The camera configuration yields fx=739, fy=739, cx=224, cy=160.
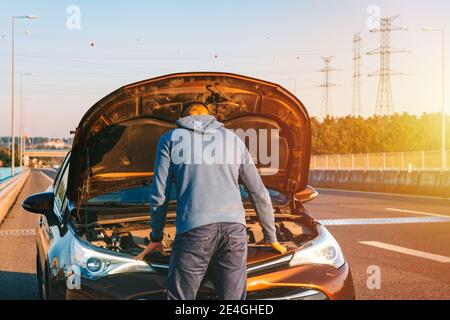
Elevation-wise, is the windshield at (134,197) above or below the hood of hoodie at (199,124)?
below

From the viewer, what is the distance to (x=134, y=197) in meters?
6.25

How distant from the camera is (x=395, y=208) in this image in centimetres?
1928

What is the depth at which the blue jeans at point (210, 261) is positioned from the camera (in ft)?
12.8

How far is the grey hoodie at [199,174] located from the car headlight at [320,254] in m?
0.75

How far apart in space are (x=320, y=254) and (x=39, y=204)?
240 cm

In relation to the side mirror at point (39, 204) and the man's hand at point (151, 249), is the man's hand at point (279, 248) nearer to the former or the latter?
the man's hand at point (151, 249)

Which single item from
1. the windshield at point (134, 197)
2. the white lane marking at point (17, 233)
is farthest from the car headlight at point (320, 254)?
the white lane marking at point (17, 233)

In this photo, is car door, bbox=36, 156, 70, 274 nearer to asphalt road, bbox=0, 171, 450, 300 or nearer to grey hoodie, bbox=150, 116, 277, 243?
asphalt road, bbox=0, 171, 450, 300

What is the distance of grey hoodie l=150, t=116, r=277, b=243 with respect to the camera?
156 inches

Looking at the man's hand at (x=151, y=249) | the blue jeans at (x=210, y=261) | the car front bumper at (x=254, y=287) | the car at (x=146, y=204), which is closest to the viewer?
the blue jeans at (x=210, y=261)

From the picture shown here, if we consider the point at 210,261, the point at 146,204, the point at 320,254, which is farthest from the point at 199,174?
the point at 146,204

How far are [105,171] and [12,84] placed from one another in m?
46.3

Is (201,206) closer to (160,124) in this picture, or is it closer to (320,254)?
(320,254)

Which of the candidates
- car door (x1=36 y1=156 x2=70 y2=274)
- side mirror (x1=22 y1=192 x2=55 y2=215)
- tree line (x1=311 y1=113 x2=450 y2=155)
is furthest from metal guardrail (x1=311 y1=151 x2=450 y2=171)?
side mirror (x1=22 y1=192 x2=55 y2=215)
